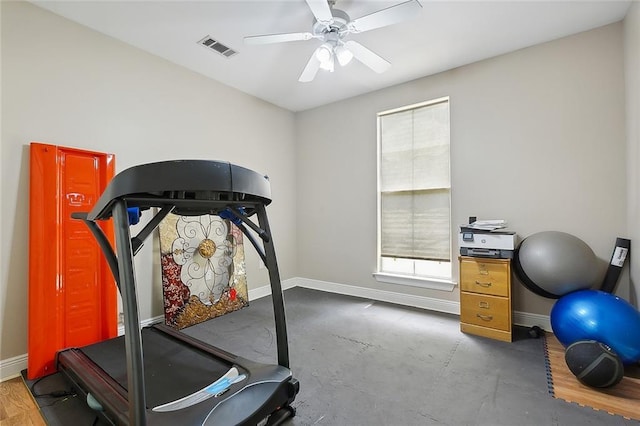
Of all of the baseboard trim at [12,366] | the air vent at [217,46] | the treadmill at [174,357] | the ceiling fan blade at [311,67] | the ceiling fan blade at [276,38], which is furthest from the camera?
the air vent at [217,46]

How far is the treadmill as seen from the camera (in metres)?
1.20

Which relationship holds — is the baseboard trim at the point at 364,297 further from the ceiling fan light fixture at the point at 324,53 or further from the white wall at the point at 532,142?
the ceiling fan light fixture at the point at 324,53

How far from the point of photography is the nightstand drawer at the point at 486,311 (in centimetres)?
259

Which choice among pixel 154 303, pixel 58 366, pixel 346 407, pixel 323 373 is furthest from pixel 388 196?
pixel 58 366

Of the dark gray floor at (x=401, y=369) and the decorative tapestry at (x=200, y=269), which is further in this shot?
the decorative tapestry at (x=200, y=269)

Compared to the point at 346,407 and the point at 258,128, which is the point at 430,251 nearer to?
the point at 346,407

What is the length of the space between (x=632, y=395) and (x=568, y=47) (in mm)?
2907

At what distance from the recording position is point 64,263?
2.28 meters

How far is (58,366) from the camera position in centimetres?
211

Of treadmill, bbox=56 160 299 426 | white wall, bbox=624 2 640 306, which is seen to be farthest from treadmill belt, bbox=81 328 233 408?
white wall, bbox=624 2 640 306

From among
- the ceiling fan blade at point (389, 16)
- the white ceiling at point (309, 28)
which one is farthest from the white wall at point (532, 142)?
the ceiling fan blade at point (389, 16)

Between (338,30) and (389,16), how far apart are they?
0.47 metres

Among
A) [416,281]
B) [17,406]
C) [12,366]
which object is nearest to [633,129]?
[416,281]

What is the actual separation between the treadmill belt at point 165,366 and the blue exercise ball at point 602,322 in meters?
2.46
